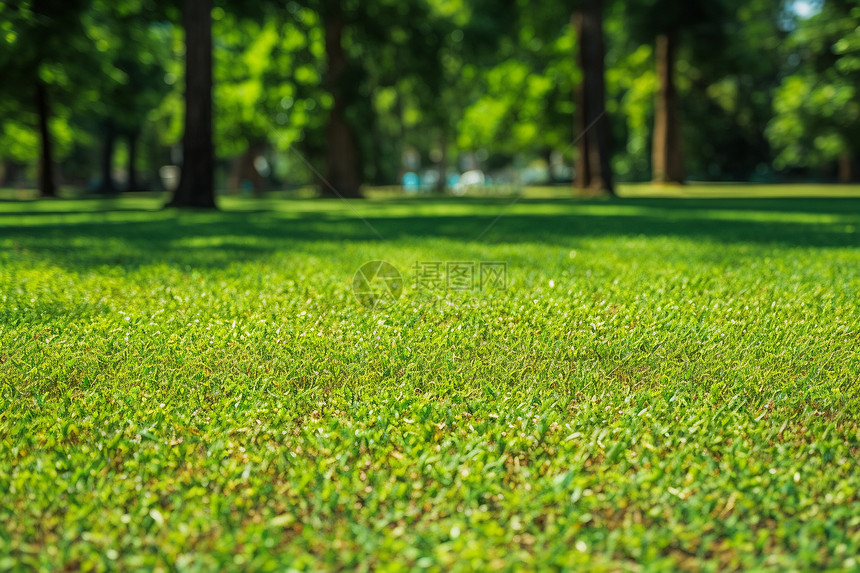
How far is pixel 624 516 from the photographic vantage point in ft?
9.11

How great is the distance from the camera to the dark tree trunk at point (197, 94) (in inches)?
719

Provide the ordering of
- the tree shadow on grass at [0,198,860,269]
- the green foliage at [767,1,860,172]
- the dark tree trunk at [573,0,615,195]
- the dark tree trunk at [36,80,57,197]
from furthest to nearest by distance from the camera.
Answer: the dark tree trunk at [36,80,57,197]
the dark tree trunk at [573,0,615,195]
the green foliage at [767,1,860,172]
the tree shadow on grass at [0,198,860,269]

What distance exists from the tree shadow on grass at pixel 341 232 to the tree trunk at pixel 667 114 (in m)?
16.5

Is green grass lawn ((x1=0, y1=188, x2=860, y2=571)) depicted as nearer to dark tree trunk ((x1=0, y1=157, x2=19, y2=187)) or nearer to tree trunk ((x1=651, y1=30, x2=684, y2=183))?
tree trunk ((x1=651, y1=30, x2=684, y2=183))

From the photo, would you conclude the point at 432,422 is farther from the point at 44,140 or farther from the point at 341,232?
the point at 44,140

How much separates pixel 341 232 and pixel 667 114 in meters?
24.0

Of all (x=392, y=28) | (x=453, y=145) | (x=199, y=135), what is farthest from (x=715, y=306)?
(x=453, y=145)

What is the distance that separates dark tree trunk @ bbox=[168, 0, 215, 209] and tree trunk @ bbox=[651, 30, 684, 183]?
68.2 feet

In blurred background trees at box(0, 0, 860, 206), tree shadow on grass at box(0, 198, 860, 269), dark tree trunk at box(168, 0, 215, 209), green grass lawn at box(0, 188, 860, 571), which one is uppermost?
blurred background trees at box(0, 0, 860, 206)

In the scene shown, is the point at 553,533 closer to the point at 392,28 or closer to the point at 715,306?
the point at 715,306

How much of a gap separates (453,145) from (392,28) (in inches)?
1064

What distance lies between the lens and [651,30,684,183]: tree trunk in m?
31.2

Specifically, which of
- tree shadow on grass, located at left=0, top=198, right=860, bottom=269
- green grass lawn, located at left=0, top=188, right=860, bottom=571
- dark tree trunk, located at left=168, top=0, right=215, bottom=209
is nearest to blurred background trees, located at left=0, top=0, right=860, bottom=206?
dark tree trunk, located at left=168, top=0, right=215, bottom=209

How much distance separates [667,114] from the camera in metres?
31.5
